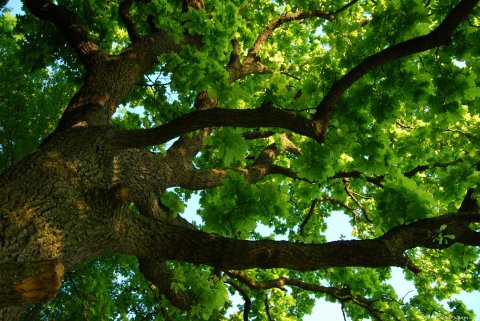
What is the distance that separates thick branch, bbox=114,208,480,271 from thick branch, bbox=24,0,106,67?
10.8 ft

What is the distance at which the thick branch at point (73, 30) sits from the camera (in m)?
5.75

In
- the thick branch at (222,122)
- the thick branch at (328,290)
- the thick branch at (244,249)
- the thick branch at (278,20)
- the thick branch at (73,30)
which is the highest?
the thick branch at (278,20)

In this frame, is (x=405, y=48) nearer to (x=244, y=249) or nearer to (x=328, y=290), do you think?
(x=244, y=249)

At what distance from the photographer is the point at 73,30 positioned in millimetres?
5969

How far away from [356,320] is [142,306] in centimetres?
518

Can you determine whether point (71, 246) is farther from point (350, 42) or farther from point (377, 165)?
point (350, 42)

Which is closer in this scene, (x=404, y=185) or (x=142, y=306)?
(x=404, y=185)

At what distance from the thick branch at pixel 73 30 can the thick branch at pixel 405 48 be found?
364 centimetres

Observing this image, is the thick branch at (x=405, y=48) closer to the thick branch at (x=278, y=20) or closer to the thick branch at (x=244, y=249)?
the thick branch at (x=244, y=249)

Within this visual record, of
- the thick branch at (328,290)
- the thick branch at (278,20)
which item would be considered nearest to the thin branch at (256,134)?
the thick branch at (278,20)

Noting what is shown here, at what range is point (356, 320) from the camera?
690cm

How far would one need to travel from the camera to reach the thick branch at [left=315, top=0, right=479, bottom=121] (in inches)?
147

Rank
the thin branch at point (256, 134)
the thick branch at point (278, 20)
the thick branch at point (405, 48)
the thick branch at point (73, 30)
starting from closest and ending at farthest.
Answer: the thick branch at point (405, 48) < the thick branch at point (73, 30) < the thin branch at point (256, 134) < the thick branch at point (278, 20)

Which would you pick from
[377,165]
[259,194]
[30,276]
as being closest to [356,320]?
[377,165]
